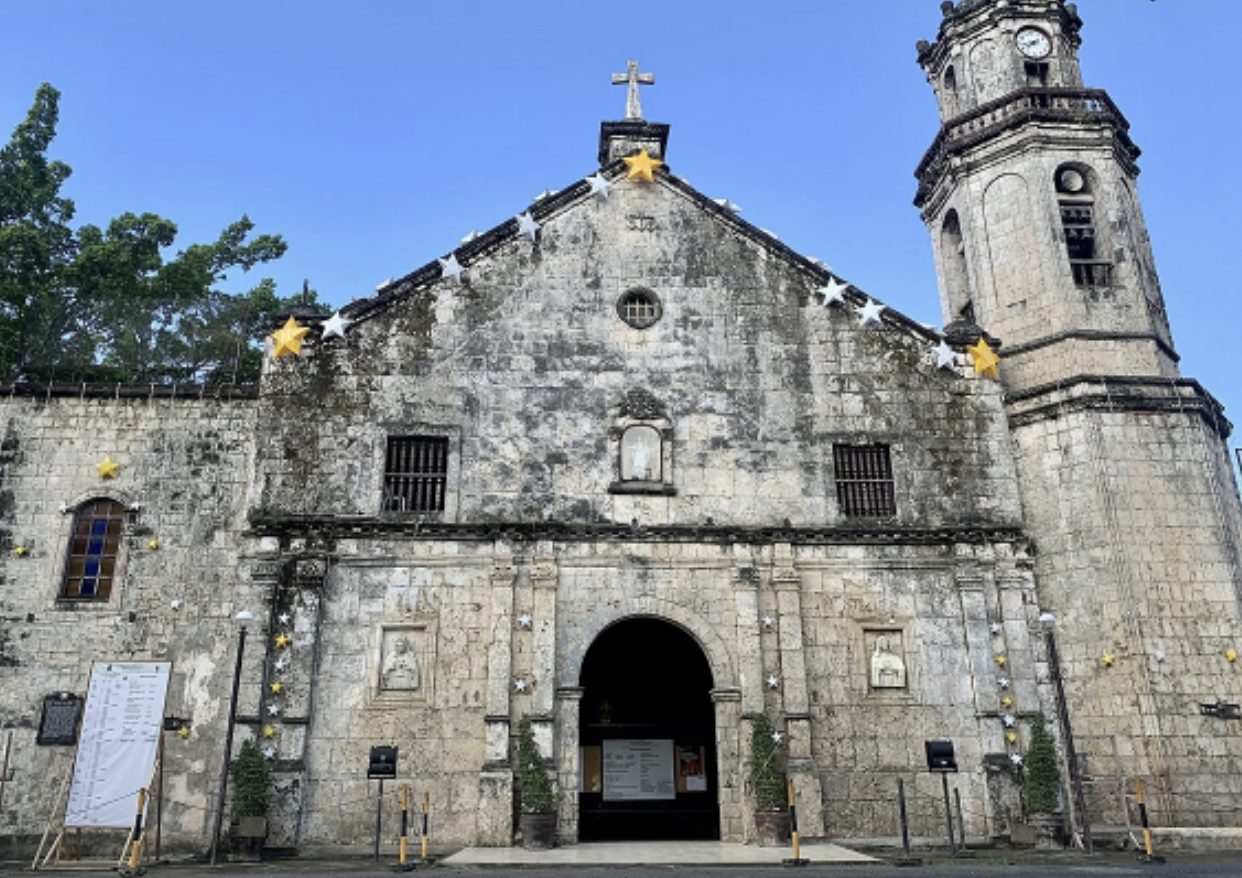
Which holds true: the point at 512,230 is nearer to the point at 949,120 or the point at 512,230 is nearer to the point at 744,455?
the point at 744,455

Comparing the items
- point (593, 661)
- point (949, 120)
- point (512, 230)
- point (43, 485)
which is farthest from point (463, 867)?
point (949, 120)

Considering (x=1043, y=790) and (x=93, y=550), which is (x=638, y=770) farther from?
(x=93, y=550)

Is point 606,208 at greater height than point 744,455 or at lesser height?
greater

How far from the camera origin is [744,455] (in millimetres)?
18609

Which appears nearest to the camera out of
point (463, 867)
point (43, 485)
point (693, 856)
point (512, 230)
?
point (463, 867)

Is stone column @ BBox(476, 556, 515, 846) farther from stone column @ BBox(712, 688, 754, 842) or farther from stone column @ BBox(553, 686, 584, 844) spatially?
stone column @ BBox(712, 688, 754, 842)

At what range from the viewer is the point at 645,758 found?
19.1 m

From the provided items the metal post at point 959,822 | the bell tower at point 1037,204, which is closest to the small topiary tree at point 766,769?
the metal post at point 959,822

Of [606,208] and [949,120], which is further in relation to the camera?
[949,120]

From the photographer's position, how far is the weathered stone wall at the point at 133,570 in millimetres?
16328

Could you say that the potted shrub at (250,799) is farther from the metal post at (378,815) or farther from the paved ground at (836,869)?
the metal post at (378,815)

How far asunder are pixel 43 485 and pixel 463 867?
10.8 m

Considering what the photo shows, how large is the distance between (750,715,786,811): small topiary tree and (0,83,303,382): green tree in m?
14.8

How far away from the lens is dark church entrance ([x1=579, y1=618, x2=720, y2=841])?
61.8 feet
